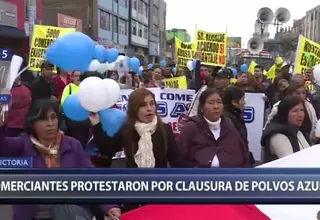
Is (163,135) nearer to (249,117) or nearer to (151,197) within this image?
(151,197)

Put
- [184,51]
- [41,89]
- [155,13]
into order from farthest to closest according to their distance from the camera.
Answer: [155,13] → [184,51] → [41,89]

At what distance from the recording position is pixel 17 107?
7355mm

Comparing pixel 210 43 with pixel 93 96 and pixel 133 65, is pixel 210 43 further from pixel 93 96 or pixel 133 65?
pixel 93 96

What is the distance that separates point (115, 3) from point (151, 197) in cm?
6486

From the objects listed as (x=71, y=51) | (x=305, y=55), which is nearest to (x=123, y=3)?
(x=305, y=55)

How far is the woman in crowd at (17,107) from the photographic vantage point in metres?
7.25

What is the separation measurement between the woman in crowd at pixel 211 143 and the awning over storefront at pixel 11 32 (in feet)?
69.3

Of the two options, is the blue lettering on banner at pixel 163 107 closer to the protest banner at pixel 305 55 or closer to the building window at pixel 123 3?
the protest banner at pixel 305 55

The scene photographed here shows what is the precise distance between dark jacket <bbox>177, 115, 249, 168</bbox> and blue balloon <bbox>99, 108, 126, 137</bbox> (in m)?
0.56

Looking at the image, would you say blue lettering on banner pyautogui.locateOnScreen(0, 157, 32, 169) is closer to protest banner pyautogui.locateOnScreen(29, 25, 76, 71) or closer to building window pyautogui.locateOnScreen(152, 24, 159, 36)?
protest banner pyautogui.locateOnScreen(29, 25, 76, 71)

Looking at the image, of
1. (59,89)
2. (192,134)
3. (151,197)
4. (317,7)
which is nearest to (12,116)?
(59,89)

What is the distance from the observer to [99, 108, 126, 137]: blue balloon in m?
4.75

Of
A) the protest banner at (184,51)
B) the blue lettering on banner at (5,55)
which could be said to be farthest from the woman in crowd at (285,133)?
the protest banner at (184,51)

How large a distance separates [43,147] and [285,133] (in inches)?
79.9
